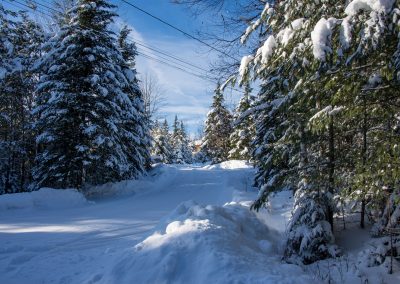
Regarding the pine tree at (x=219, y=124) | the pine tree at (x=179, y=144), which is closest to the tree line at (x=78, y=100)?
the pine tree at (x=219, y=124)

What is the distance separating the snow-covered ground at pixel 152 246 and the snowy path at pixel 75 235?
0.06 feet

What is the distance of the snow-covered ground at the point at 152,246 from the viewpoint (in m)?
4.71

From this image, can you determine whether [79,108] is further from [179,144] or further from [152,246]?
A: [179,144]

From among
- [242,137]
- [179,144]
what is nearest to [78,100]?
[242,137]

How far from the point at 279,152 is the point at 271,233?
2.23 meters

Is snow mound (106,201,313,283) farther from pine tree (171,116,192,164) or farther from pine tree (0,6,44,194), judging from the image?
pine tree (171,116,192,164)

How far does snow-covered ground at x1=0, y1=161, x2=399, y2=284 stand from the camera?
185 inches

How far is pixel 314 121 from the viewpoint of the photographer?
14.9 feet

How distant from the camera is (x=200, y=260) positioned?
15.9 ft

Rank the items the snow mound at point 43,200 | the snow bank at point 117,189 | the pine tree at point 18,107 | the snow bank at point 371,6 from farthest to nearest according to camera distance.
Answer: the pine tree at point 18,107, the snow bank at point 117,189, the snow mound at point 43,200, the snow bank at point 371,6

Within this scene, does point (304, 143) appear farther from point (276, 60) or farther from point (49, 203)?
point (49, 203)

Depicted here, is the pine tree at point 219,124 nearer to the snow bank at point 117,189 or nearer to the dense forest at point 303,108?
the snow bank at point 117,189

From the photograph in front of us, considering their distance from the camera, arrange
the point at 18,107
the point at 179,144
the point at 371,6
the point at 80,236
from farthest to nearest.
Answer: the point at 179,144
the point at 18,107
the point at 80,236
the point at 371,6

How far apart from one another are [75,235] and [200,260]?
13.4 feet
